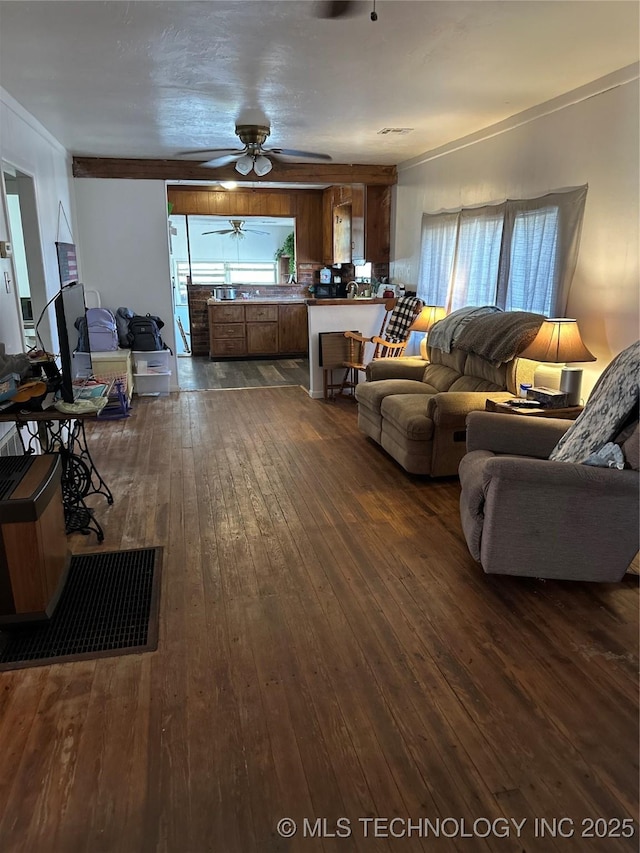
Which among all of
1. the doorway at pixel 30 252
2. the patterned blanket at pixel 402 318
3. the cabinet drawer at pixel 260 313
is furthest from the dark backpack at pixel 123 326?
the patterned blanket at pixel 402 318

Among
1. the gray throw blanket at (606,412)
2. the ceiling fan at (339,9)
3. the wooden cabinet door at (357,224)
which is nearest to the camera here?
the ceiling fan at (339,9)

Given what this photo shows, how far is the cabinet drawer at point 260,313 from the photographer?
8617mm

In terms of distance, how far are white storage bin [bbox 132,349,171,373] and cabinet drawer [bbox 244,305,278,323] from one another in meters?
2.46

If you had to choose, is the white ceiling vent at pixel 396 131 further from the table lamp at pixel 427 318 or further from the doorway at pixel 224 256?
the doorway at pixel 224 256

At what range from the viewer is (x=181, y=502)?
11.8 feet

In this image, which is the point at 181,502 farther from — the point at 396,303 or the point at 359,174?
the point at 359,174

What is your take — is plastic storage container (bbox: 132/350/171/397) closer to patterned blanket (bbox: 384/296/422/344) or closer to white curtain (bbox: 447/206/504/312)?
patterned blanket (bbox: 384/296/422/344)

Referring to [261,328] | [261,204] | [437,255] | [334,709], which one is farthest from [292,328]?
[334,709]

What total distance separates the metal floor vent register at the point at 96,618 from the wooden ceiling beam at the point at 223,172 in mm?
4646

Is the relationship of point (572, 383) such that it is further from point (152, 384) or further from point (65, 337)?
point (152, 384)

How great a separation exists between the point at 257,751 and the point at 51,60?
11.1ft

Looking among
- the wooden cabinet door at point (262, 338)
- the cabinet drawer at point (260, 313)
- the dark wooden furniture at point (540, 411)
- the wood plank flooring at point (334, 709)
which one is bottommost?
the wood plank flooring at point (334, 709)

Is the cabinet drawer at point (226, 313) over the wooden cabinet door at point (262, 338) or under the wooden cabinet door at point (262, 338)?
over

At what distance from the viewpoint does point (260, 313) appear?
8.66 m
